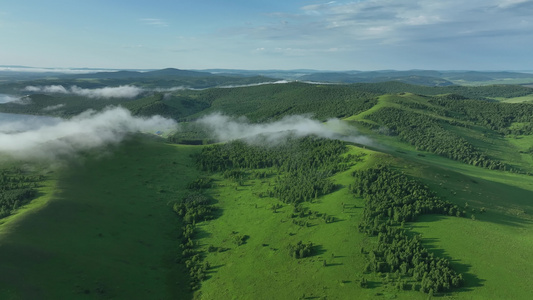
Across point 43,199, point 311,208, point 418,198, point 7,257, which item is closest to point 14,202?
point 43,199

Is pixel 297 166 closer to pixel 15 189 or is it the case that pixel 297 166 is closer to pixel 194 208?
pixel 194 208

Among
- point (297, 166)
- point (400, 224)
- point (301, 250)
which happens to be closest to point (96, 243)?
point (301, 250)

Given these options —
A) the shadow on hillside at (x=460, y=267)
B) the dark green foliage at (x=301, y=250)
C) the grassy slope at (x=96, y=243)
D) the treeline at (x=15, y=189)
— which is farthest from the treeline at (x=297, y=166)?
the treeline at (x=15, y=189)

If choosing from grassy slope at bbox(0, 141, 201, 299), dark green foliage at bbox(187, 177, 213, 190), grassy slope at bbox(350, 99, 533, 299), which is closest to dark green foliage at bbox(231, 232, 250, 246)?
grassy slope at bbox(0, 141, 201, 299)

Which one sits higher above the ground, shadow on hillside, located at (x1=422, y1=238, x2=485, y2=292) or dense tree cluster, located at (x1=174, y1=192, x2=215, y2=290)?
shadow on hillside, located at (x1=422, y1=238, x2=485, y2=292)

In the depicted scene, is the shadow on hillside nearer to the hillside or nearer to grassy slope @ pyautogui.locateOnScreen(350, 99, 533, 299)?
grassy slope @ pyautogui.locateOnScreen(350, 99, 533, 299)

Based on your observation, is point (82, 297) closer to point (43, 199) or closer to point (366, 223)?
point (43, 199)

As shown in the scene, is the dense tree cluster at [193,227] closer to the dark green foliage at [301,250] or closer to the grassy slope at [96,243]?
the grassy slope at [96,243]
